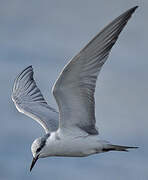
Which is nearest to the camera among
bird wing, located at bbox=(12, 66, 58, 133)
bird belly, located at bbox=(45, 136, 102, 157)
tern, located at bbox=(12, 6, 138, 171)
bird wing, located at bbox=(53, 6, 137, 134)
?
bird wing, located at bbox=(53, 6, 137, 134)

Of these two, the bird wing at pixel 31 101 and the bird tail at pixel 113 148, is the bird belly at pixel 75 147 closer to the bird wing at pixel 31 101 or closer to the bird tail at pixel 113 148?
the bird tail at pixel 113 148

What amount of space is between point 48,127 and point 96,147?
156 cm

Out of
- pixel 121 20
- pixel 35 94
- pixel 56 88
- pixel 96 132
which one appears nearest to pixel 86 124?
pixel 96 132

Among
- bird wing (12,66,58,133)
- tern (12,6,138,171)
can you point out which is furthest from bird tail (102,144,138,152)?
bird wing (12,66,58,133)

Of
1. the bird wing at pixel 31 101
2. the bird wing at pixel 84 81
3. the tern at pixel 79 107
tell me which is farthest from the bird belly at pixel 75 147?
the bird wing at pixel 31 101

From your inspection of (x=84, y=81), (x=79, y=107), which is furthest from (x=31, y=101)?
(x=84, y=81)

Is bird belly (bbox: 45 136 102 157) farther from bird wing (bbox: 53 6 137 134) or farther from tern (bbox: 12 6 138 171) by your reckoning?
bird wing (bbox: 53 6 137 134)

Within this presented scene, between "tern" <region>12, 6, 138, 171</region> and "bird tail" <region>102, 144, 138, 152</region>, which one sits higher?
"tern" <region>12, 6, 138, 171</region>

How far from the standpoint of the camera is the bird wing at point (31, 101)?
1512 centimetres

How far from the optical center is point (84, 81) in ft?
41.6

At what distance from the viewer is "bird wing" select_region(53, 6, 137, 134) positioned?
11.9 meters

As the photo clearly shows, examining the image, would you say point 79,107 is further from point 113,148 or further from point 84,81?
point 113,148

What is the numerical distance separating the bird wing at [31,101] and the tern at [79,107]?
0.12 m

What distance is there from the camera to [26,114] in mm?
15766
